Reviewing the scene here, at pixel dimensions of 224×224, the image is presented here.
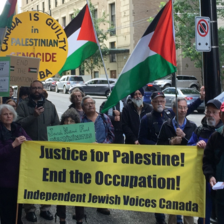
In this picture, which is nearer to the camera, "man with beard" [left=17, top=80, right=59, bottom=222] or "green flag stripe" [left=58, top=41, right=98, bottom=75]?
"man with beard" [left=17, top=80, right=59, bottom=222]

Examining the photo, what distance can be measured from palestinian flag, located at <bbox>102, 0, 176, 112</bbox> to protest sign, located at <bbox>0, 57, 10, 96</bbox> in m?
1.43

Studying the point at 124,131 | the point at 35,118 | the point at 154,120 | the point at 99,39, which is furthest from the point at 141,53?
the point at 99,39

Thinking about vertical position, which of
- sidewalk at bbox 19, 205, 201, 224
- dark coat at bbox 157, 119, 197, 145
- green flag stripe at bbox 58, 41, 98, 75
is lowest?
sidewalk at bbox 19, 205, 201, 224

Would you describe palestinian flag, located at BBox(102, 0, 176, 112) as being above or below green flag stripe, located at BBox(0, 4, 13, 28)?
below

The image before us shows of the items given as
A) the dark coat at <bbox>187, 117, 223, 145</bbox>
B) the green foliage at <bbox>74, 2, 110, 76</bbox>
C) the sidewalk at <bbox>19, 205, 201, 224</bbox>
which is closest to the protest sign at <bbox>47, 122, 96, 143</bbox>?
the sidewalk at <bbox>19, 205, 201, 224</bbox>

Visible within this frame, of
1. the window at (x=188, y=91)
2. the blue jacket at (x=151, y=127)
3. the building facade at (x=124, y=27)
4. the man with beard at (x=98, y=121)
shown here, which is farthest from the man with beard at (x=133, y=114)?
the building facade at (x=124, y=27)

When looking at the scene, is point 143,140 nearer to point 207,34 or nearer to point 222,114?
point 207,34

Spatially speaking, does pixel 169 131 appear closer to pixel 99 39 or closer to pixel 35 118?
pixel 35 118

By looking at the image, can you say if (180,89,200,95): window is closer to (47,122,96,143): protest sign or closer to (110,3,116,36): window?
(47,122,96,143): protest sign

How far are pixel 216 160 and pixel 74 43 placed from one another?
13.3 feet

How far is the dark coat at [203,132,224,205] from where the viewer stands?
11.7 feet

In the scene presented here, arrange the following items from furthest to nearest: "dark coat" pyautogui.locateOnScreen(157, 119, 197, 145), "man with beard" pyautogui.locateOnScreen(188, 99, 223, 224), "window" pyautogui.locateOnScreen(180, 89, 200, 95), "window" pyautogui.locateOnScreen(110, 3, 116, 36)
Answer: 1. "window" pyautogui.locateOnScreen(110, 3, 116, 36)
2. "window" pyautogui.locateOnScreen(180, 89, 200, 95)
3. "dark coat" pyautogui.locateOnScreen(157, 119, 197, 145)
4. "man with beard" pyautogui.locateOnScreen(188, 99, 223, 224)

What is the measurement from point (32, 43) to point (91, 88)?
23.9 meters

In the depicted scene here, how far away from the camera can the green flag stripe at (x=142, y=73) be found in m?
4.96
